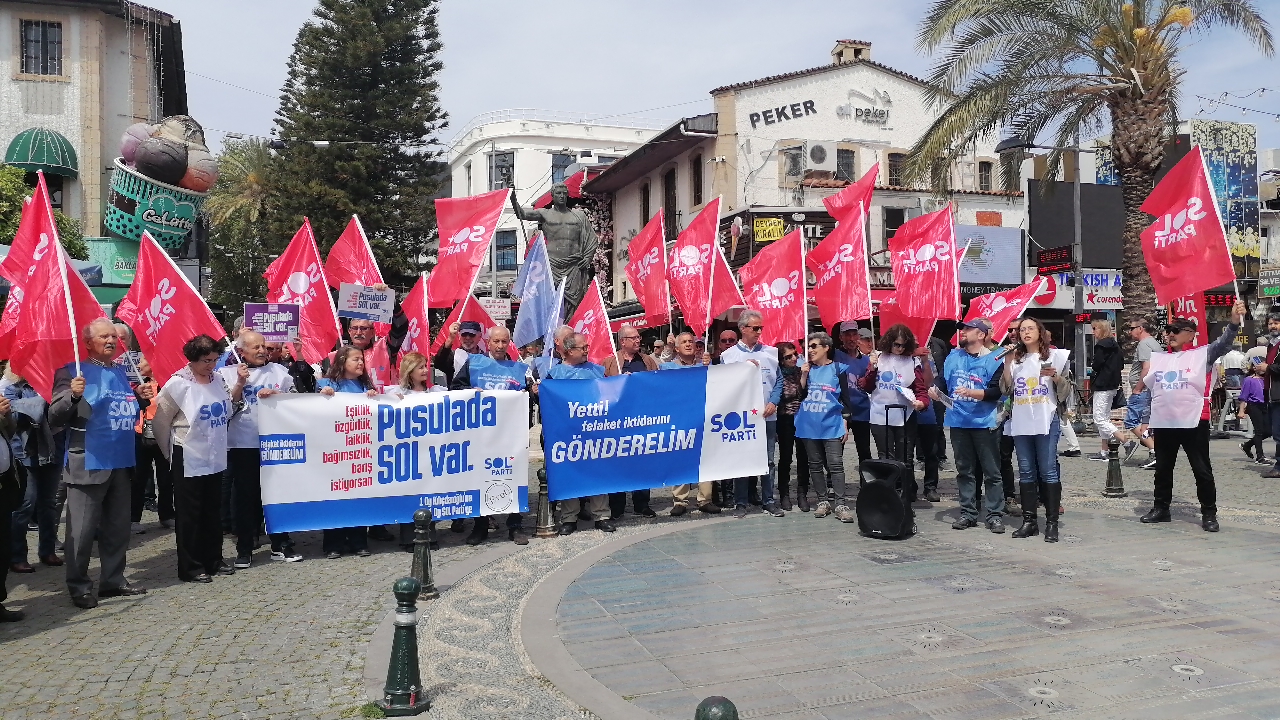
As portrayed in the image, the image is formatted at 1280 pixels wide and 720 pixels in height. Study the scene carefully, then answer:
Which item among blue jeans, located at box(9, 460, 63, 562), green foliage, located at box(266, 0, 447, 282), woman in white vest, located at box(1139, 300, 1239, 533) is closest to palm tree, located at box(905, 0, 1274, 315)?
woman in white vest, located at box(1139, 300, 1239, 533)

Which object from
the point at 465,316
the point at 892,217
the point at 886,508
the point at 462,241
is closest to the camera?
the point at 886,508

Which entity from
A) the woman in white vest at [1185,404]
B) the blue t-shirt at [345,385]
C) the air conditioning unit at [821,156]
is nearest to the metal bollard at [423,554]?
the blue t-shirt at [345,385]

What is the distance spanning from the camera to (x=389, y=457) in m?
8.07

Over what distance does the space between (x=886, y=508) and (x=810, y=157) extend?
79.6 feet

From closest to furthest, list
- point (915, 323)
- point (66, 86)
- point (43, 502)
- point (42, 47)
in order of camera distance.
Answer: point (43, 502) < point (915, 323) < point (66, 86) < point (42, 47)

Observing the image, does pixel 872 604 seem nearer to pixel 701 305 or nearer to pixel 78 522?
pixel 78 522

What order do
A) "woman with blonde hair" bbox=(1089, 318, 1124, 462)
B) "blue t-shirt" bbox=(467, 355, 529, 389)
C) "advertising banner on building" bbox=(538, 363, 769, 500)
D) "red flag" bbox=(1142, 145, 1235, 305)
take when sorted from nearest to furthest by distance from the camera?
"red flag" bbox=(1142, 145, 1235, 305) < "advertising banner on building" bbox=(538, 363, 769, 500) < "blue t-shirt" bbox=(467, 355, 529, 389) < "woman with blonde hair" bbox=(1089, 318, 1124, 462)

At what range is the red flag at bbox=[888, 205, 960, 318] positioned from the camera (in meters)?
10.4

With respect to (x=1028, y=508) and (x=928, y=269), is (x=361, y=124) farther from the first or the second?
(x=1028, y=508)

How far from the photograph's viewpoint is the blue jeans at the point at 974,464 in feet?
27.5

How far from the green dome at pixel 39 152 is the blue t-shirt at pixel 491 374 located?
85.4 ft

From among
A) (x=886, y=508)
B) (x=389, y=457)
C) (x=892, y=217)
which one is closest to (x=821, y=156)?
(x=892, y=217)

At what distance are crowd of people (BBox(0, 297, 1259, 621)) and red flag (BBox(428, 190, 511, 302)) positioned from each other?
0.66m

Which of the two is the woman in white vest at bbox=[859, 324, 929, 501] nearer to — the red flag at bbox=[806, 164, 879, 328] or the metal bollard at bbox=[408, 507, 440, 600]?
the red flag at bbox=[806, 164, 879, 328]
